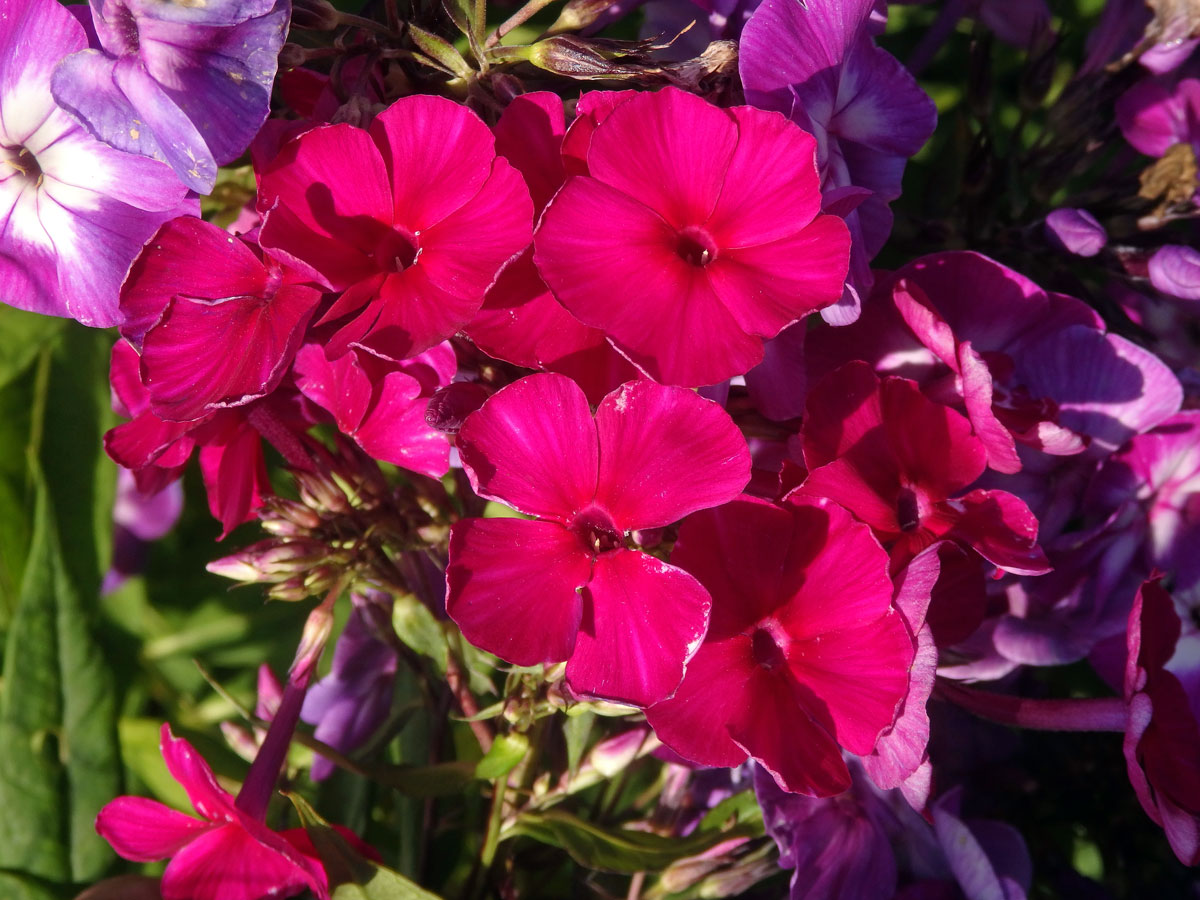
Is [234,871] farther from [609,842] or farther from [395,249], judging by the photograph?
[395,249]

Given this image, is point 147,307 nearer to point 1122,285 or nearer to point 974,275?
point 974,275

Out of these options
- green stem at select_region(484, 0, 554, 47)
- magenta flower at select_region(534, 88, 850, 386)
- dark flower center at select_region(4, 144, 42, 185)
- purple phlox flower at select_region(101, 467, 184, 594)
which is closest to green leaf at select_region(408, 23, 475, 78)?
green stem at select_region(484, 0, 554, 47)

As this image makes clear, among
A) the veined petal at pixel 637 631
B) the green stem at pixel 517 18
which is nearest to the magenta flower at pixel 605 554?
the veined petal at pixel 637 631

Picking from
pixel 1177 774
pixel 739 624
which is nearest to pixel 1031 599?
pixel 1177 774

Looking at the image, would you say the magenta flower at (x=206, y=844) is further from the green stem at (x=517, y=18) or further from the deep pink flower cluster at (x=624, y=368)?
the green stem at (x=517, y=18)

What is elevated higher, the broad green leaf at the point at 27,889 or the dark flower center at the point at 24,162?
the dark flower center at the point at 24,162

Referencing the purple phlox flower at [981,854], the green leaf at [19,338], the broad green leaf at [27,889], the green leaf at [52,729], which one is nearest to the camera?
the purple phlox flower at [981,854]
